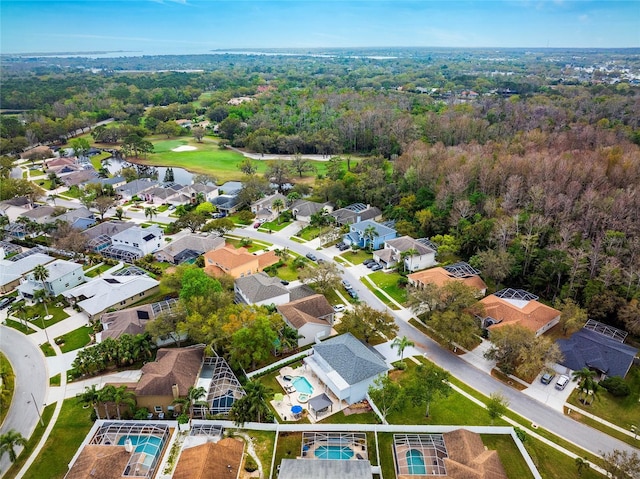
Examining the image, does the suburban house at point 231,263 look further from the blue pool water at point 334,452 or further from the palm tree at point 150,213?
the blue pool water at point 334,452

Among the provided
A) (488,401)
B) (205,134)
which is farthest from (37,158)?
(488,401)

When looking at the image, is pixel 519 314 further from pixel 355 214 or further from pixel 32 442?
pixel 32 442

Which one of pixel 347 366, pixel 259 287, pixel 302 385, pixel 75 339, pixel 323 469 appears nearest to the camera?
pixel 323 469

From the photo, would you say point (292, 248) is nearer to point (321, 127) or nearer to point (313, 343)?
point (313, 343)

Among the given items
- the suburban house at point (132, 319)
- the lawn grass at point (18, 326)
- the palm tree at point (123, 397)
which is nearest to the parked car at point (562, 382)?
the suburban house at point (132, 319)

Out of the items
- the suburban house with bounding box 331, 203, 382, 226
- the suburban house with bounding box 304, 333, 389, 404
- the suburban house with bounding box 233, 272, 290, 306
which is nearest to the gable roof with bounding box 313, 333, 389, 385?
the suburban house with bounding box 304, 333, 389, 404

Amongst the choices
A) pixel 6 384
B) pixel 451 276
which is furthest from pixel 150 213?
pixel 451 276
